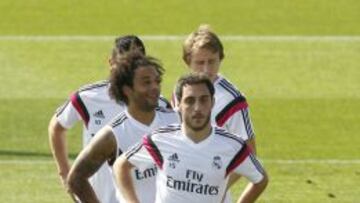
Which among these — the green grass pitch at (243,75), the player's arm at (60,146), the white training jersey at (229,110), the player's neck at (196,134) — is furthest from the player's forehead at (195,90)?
the green grass pitch at (243,75)

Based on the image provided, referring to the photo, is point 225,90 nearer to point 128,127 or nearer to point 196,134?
point 128,127

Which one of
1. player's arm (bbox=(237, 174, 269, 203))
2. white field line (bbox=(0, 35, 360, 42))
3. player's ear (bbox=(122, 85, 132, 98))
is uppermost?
player's ear (bbox=(122, 85, 132, 98))

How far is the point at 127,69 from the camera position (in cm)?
892

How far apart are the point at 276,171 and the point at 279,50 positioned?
8457mm

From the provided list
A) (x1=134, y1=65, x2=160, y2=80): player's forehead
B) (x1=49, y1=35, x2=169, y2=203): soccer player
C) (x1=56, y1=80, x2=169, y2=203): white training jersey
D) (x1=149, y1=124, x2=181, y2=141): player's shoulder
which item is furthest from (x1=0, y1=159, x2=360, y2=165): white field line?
(x1=149, y1=124, x2=181, y2=141): player's shoulder

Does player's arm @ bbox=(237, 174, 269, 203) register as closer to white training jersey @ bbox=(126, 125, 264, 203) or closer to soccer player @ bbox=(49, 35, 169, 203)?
white training jersey @ bbox=(126, 125, 264, 203)

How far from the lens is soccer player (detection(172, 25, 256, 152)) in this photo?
32.0ft

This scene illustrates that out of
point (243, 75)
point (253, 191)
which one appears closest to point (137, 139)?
point (253, 191)

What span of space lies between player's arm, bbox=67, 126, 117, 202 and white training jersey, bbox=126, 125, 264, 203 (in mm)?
A: 353

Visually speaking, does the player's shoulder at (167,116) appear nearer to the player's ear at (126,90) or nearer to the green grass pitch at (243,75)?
the player's ear at (126,90)

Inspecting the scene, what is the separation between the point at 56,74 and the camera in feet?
72.2

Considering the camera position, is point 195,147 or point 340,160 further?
point 340,160
